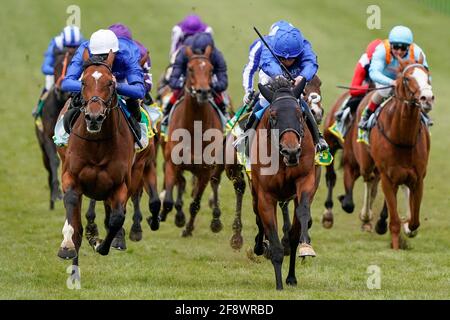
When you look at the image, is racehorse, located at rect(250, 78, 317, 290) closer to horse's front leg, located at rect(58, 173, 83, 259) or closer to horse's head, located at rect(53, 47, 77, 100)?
horse's front leg, located at rect(58, 173, 83, 259)

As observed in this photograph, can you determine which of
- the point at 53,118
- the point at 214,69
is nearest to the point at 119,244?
the point at 214,69

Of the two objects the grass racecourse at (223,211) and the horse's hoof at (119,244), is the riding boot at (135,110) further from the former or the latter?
the grass racecourse at (223,211)

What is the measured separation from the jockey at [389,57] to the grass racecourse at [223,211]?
2075mm

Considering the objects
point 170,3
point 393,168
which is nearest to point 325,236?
point 393,168

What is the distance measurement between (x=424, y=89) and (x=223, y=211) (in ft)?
22.7

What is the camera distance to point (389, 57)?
14180 millimetres

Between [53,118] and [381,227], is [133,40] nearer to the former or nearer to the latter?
[381,227]

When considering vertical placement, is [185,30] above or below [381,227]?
above

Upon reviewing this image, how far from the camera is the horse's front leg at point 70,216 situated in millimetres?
10141

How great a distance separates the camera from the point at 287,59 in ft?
37.4

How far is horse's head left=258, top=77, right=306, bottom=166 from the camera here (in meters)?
9.84

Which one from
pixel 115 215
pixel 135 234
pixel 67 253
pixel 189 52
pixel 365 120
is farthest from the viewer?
pixel 189 52

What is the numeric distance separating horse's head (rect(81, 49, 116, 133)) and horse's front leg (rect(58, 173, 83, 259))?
0.82 m

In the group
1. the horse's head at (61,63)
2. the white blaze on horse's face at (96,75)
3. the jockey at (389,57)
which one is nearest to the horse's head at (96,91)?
the white blaze on horse's face at (96,75)
